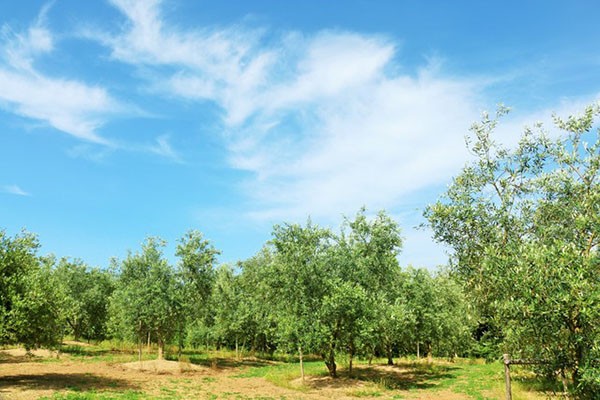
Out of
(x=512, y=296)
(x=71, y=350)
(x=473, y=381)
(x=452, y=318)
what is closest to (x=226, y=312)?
(x=71, y=350)

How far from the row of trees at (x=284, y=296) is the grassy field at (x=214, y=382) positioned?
301cm

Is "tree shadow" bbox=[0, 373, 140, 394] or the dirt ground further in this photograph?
the dirt ground

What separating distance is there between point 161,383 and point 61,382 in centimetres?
768

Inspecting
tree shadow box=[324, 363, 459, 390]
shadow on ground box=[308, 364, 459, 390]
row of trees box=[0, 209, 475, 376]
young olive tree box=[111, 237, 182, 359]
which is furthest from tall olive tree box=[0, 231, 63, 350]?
tree shadow box=[324, 363, 459, 390]

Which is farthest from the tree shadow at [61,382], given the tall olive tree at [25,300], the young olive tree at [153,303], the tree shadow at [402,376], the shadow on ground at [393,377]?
the tree shadow at [402,376]

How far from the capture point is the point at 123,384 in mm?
34406

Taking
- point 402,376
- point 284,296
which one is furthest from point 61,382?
point 402,376

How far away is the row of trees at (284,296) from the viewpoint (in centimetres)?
3086

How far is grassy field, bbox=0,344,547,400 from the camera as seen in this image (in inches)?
1186

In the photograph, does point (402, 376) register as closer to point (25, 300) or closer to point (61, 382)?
point (61, 382)

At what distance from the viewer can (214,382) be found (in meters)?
40.0

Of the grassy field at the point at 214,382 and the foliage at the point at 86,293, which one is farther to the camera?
the foliage at the point at 86,293

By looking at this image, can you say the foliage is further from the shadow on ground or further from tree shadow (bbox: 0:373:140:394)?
the shadow on ground

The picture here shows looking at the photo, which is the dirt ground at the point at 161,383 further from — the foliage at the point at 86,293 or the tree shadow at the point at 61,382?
the foliage at the point at 86,293
